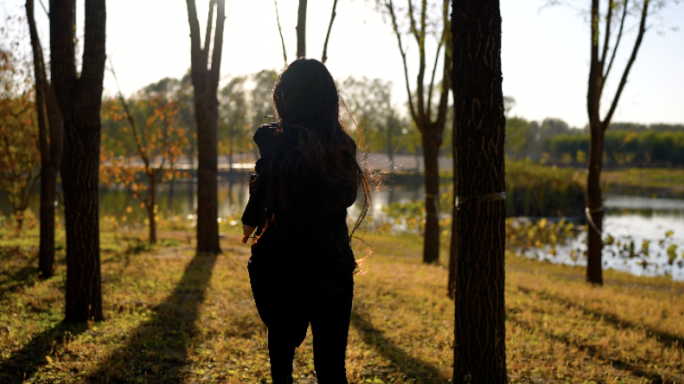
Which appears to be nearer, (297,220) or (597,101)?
(297,220)

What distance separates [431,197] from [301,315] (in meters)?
8.36

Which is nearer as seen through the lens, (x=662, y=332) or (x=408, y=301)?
(x=662, y=332)

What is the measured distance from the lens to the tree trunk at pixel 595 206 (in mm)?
8891

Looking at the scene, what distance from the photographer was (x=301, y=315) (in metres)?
2.29

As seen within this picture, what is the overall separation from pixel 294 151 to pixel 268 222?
0.34 metres

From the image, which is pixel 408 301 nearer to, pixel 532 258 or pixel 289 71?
pixel 289 71

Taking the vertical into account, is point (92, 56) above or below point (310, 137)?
above

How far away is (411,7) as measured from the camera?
7664 mm

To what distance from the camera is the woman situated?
7.32 ft

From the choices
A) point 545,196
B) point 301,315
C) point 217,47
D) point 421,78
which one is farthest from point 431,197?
point 545,196

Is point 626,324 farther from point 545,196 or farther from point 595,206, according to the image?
point 545,196

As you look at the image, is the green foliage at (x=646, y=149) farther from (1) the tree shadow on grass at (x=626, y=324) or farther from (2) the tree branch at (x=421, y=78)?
(1) the tree shadow on grass at (x=626, y=324)

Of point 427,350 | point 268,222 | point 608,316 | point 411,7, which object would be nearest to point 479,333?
point 427,350

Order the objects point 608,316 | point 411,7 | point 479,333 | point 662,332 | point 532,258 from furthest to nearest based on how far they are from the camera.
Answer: point 532,258, point 411,7, point 608,316, point 662,332, point 479,333
